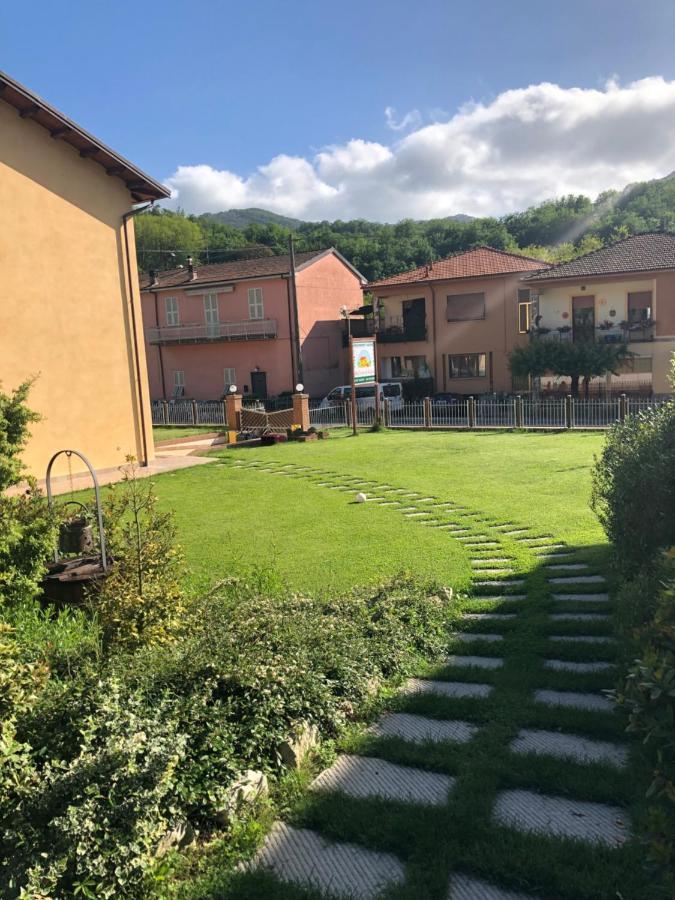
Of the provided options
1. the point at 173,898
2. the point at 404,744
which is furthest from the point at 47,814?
the point at 404,744

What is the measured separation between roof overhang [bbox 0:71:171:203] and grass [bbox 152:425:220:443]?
900 centimetres

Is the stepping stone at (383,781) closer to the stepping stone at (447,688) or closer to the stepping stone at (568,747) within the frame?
the stepping stone at (568,747)

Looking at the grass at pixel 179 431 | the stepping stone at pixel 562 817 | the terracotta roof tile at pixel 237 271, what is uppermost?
the terracotta roof tile at pixel 237 271

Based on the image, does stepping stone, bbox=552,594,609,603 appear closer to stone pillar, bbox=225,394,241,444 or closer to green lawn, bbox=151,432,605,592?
green lawn, bbox=151,432,605,592

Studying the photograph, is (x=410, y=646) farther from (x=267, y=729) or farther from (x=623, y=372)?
(x=623, y=372)

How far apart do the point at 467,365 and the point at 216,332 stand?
45.9 feet

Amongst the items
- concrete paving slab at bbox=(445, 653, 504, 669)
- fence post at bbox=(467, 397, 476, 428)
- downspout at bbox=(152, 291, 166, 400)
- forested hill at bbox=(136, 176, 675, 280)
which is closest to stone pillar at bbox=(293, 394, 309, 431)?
fence post at bbox=(467, 397, 476, 428)

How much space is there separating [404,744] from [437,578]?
3345 millimetres

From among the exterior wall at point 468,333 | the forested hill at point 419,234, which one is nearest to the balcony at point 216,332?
the exterior wall at point 468,333

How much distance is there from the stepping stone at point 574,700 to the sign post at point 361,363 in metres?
18.5

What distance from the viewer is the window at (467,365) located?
34188mm

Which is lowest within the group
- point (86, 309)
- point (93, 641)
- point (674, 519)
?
point (93, 641)

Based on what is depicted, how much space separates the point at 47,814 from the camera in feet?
10.3

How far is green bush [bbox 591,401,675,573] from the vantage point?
5.45 meters
